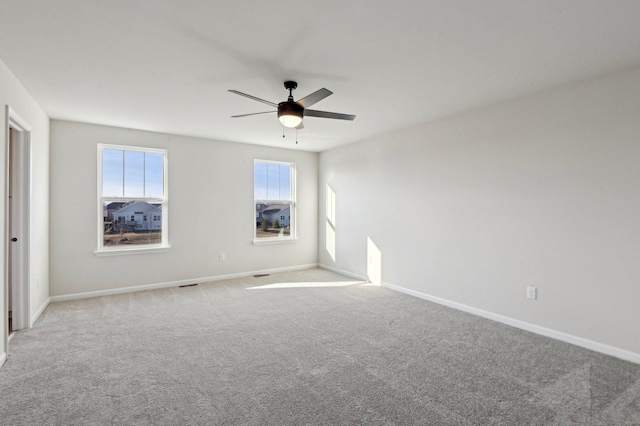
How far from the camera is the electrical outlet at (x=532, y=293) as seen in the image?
3.31 meters

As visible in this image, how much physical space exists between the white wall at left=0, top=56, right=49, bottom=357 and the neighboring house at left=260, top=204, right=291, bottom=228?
10.7ft

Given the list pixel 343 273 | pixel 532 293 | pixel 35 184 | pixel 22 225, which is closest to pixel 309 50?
pixel 532 293

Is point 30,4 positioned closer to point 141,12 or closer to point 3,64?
point 141,12

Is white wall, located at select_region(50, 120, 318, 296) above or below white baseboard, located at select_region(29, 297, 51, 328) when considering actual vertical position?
above

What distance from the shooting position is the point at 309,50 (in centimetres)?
248

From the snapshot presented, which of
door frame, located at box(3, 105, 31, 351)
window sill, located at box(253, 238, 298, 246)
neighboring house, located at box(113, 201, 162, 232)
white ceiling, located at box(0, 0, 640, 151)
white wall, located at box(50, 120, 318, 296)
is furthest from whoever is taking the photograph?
window sill, located at box(253, 238, 298, 246)

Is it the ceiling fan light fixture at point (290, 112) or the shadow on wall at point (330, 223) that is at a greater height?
the ceiling fan light fixture at point (290, 112)

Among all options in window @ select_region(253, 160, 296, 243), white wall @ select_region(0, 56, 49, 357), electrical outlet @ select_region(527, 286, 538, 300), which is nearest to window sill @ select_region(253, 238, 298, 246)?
window @ select_region(253, 160, 296, 243)

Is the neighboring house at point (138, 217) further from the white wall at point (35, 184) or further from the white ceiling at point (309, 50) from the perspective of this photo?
the white ceiling at point (309, 50)

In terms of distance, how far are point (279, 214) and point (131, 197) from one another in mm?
2588

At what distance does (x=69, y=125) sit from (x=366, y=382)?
4969 millimetres

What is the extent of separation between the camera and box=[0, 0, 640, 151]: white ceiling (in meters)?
1.98

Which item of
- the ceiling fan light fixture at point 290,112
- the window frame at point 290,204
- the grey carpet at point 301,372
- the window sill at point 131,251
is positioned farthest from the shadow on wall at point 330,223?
the ceiling fan light fixture at point 290,112

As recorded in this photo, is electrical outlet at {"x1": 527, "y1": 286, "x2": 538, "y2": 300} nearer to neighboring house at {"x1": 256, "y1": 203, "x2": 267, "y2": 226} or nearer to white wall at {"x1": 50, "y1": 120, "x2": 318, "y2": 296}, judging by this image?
white wall at {"x1": 50, "y1": 120, "x2": 318, "y2": 296}
